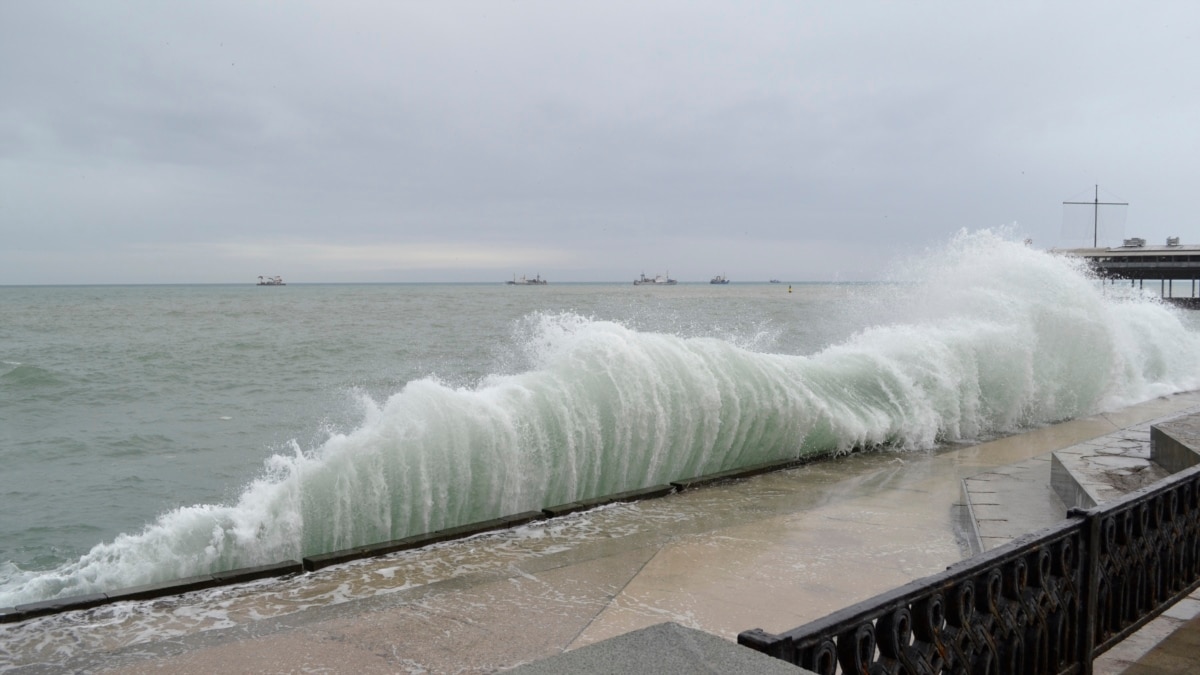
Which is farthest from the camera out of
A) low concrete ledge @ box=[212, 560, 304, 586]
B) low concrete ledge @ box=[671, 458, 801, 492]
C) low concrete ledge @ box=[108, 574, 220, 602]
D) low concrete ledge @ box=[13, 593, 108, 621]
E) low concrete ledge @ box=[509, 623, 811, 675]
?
low concrete ledge @ box=[671, 458, 801, 492]

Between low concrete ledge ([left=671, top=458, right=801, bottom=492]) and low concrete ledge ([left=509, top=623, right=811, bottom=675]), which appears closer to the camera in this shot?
low concrete ledge ([left=509, top=623, right=811, bottom=675])

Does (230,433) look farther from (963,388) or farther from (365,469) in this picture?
(963,388)

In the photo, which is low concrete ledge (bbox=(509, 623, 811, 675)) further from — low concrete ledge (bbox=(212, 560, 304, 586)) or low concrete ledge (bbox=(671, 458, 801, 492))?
low concrete ledge (bbox=(671, 458, 801, 492))

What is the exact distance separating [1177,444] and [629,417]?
4744 mm

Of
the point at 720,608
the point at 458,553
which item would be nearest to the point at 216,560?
the point at 458,553

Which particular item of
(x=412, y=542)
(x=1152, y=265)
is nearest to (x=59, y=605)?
(x=412, y=542)

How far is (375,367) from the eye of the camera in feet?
79.3

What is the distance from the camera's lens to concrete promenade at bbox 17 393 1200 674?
4.10m

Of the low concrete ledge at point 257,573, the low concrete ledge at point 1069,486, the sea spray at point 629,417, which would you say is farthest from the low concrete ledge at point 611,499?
the low concrete ledge at point 1069,486

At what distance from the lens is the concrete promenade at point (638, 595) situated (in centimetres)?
410

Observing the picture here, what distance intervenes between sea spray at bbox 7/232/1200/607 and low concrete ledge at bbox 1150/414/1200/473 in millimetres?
3979

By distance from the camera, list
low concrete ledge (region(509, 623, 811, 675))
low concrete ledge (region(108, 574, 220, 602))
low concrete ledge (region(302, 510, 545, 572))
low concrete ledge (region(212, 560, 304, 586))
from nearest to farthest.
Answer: low concrete ledge (region(509, 623, 811, 675)) → low concrete ledge (region(108, 574, 220, 602)) → low concrete ledge (region(212, 560, 304, 586)) → low concrete ledge (region(302, 510, 545, 572))

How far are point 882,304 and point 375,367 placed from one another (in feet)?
46.1

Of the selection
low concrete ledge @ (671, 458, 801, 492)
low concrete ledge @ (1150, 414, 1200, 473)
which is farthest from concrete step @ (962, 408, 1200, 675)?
low concrete ledge @ (671, 458, 801, 492)
